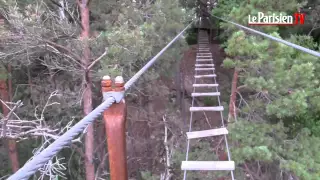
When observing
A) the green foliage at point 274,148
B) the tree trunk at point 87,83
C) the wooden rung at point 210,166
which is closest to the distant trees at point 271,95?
the green foliage at point 274,148

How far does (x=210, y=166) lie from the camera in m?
2.64

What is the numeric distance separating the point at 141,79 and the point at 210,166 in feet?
10.8

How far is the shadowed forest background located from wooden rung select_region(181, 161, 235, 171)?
1371 mm

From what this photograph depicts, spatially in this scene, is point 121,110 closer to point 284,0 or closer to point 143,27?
point 143,27

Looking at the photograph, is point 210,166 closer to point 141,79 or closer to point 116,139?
point 116,139

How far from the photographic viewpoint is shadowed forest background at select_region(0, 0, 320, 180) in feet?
13.4

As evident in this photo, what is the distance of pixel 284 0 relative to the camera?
5098 mm

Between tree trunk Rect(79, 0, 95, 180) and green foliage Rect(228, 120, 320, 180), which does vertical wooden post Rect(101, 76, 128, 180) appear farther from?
tree trunk Rect(79, 0, 95, 180)

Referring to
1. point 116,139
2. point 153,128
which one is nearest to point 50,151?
point 116,139

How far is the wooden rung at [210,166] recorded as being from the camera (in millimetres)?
2607

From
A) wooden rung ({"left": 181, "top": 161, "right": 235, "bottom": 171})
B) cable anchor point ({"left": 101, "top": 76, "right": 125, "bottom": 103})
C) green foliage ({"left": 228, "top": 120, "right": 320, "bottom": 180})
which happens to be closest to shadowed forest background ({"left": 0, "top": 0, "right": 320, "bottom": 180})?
green foliage ({"left": 228, "top": 120, "right": 320, "bottom": 180})

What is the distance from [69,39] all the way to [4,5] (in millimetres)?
963

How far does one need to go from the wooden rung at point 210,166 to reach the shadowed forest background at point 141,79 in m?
1.37

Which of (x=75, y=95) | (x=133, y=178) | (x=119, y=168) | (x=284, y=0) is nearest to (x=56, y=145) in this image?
(x=119, y=168)
